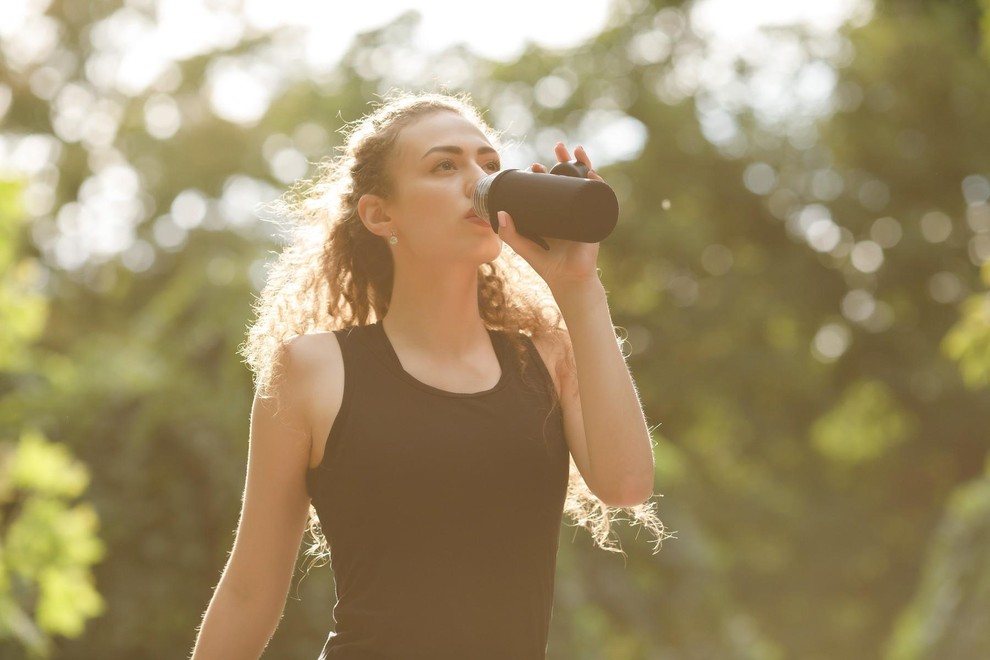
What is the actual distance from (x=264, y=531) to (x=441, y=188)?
0.62m

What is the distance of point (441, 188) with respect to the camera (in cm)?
202

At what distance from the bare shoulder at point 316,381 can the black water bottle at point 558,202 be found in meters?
0.36

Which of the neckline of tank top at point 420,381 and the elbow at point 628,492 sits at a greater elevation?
the neckline of tank top at point 420,381

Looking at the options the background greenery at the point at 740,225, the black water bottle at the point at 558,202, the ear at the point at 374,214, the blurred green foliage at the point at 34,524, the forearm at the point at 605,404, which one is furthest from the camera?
the background greenery at the point at 740,225

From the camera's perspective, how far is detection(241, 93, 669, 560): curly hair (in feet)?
7.22

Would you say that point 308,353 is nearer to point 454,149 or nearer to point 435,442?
point 435,442

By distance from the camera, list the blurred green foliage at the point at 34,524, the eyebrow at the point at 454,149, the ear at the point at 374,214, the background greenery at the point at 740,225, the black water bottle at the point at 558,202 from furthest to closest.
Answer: the background greenery at the point at 740,225 → the blurred green foliage at the point at 34,524 → the ear at the point at 374,214 → the eyebrow at the point at 454,149 → the black water bottle at the point at 558,202

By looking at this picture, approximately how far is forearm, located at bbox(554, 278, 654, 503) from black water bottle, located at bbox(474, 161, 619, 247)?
117 millimetres

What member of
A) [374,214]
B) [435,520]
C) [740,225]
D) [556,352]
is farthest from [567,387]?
[740,225]

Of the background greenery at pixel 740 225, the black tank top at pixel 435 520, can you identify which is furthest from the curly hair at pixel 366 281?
the background greenery at pixel 740 225

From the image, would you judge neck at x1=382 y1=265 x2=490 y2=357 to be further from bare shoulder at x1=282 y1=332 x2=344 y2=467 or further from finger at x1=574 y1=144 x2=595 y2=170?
finger at x1=574 y1=144 x2=595 y2=170

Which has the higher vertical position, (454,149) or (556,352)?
(454,149)

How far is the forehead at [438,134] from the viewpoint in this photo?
2.04 meters

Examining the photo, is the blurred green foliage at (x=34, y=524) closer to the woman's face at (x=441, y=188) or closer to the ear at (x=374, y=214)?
the ear at (x=374, y=214)
